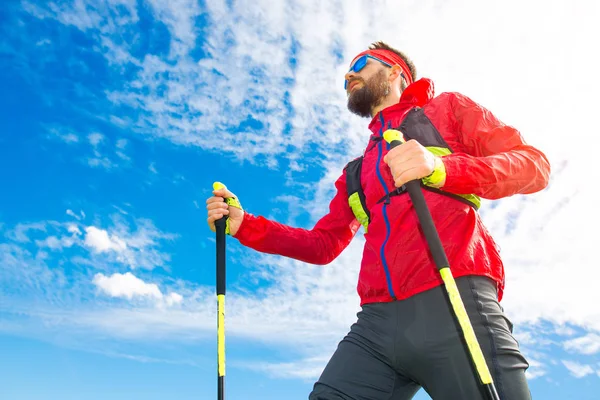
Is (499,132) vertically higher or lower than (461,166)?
A: higher

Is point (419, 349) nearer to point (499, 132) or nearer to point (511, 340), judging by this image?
point (511, 340)

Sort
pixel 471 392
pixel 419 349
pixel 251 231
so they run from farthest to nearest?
1. pixel 251 231
2. pixel 419 349
3. pixel 471 392

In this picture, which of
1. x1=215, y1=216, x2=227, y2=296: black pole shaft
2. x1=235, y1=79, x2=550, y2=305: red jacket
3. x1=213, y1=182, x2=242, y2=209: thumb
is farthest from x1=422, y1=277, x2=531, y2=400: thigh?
x1=213, y1=182, x2=242, y2=209: thumb

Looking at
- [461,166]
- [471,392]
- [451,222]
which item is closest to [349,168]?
[451,222]

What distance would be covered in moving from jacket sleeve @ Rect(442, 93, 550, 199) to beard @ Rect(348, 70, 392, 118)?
1276 millimetres

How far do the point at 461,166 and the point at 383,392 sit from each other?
73.0 inches

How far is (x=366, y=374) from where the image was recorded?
12.5 feet

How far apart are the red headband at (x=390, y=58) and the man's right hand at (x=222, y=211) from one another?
8.13ft

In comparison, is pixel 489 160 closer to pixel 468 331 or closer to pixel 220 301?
pixel 468 331

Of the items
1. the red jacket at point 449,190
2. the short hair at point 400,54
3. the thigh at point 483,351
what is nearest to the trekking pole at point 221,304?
the red jacket at point 449,190

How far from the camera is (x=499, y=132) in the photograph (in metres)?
4.06

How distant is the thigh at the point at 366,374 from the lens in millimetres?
3787

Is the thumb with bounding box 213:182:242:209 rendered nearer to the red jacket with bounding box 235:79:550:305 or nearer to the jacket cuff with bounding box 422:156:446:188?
the red jacket with bounding box 235:79:550:305

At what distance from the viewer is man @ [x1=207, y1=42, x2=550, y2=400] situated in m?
3.32
